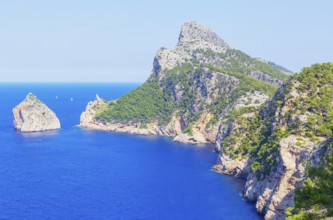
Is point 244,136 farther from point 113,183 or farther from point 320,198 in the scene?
point 320,198

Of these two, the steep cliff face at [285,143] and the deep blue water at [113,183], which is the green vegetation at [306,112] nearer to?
the steep cliff face at [285,143]

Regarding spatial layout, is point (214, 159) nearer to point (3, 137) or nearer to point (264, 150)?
point (264, 150)

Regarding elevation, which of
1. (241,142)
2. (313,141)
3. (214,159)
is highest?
(313,141)

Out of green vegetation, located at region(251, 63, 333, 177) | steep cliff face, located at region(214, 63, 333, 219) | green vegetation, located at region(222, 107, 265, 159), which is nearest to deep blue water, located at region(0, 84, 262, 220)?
steep cliff face, located at region(214, 63, 333, 219)

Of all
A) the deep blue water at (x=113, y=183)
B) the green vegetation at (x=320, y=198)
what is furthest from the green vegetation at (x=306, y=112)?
the green vegetation at (x=320, y=198)

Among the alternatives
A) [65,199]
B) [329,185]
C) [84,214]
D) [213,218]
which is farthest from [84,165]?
[329,185]

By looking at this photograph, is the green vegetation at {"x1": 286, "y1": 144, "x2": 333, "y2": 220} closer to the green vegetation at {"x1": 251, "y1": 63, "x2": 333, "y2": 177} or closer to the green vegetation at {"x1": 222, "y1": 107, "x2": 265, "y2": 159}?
the green vegetation at {"x1": 251, "y1": 63, "x2": 333, "y2": 177}
